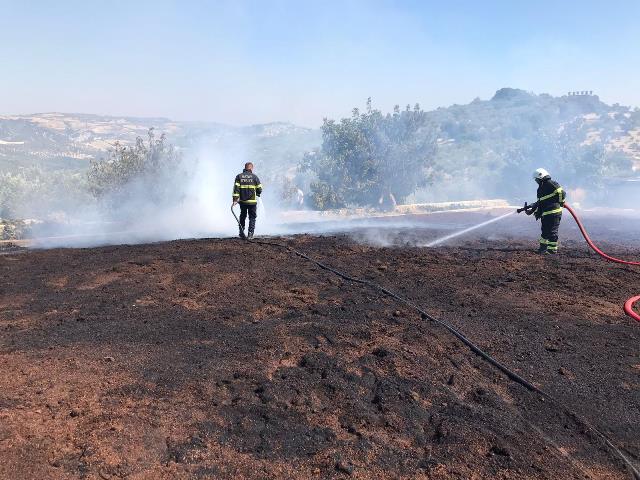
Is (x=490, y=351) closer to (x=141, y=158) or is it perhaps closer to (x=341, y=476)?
(x=341, y=476)

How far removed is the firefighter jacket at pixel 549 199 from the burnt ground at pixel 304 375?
2.22 m

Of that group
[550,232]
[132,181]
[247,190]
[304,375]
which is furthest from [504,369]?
[132,181]

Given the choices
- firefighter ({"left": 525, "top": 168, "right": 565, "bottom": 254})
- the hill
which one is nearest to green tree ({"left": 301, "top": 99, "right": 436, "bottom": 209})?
the hill

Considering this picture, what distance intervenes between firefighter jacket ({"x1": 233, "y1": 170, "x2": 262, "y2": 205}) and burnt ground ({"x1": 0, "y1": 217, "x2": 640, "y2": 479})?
3446mm

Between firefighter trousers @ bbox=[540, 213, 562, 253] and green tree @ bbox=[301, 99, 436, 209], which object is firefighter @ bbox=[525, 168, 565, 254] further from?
green tree @ bbox=[301, 99, 436, 209]

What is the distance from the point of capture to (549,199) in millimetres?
10375

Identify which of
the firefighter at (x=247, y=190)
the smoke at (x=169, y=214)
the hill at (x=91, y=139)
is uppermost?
the hill at (x=91, y=139)

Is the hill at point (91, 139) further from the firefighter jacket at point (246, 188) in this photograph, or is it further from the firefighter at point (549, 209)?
the firefighter at point (549, 209)

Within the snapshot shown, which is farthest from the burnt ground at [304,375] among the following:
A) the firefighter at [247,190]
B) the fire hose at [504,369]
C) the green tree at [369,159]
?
the green tree at [369,159]

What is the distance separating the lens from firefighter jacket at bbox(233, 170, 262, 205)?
1162cm

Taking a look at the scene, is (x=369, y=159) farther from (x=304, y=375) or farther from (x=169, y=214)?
(x=304, y=375)

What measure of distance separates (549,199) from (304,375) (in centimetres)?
804

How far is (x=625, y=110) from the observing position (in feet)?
260

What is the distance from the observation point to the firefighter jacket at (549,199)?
10258mm
